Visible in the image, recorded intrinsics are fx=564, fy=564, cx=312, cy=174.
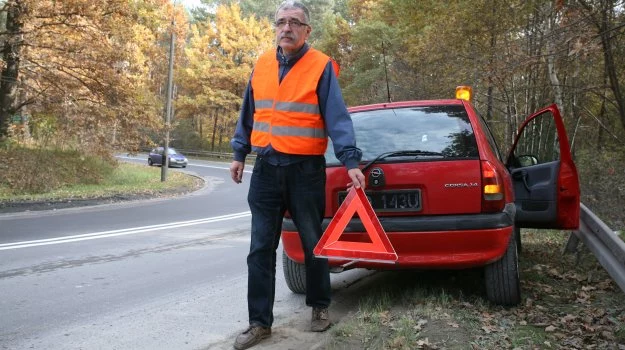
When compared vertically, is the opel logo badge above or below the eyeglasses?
below

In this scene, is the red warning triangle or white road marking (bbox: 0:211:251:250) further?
white road marking (bbox: 0:211:251:250)

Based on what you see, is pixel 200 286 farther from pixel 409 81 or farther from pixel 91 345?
pixel 409 81

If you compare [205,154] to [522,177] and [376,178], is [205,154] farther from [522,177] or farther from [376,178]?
[376,178]

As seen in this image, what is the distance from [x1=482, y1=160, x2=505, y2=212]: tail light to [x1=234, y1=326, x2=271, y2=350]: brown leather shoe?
176 centimetres

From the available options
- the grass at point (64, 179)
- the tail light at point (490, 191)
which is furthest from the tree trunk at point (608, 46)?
the grass at point (64, 179)

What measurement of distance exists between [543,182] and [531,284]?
92 centimetres

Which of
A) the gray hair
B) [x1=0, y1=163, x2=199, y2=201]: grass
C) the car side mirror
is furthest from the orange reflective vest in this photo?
[x1=0, y1=163, x2=199, y2=201]: grass

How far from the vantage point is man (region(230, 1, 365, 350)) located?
11.5 feet

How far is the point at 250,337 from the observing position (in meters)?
3.58

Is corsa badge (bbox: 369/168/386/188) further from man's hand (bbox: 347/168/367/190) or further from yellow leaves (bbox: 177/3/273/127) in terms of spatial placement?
yellow leaves (bbox: 177/3/273/127)

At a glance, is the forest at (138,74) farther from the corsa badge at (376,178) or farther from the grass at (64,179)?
the corsa badge at (376,178)

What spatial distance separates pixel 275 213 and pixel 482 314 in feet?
5.32

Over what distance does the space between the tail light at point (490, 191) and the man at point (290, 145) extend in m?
1.05

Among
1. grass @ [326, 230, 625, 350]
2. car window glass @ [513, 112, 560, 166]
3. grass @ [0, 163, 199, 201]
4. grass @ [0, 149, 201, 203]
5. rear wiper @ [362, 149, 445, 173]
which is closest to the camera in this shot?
grass @ [326, 230, 625, 350]
